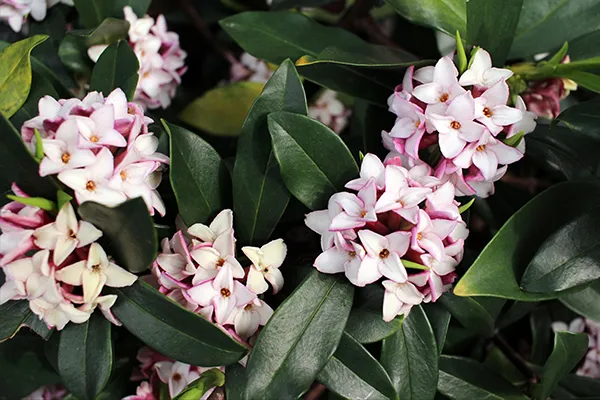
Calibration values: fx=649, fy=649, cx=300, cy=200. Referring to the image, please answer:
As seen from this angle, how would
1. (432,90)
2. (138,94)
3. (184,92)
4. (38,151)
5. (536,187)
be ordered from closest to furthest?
(38,151) → (432,90) → (138,94) → (536,187) → (184,92)

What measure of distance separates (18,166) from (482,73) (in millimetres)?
516

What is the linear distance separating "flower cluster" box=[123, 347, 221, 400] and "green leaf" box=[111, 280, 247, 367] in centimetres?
12

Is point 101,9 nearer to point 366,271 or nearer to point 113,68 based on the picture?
point 113,68

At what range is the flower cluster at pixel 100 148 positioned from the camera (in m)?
0.63

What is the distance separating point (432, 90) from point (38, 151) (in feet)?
1.40

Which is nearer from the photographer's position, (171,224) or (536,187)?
(171,224)

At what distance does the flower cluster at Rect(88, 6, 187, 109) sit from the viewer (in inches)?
38.4

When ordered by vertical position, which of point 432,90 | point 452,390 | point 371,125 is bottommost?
point 452,390

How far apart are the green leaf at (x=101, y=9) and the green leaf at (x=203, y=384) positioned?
0.55 m

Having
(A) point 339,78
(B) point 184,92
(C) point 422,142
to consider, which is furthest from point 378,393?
(B) point 184,92

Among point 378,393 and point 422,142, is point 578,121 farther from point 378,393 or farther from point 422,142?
point 378,393

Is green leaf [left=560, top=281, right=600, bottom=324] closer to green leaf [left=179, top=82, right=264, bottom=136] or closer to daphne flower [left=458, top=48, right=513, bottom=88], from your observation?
daphne flower [left=458, top=48, right=513, bottom=88]

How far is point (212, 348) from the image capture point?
0.68 m

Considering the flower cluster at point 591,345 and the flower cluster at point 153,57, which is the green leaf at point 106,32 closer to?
the flower cluster at point 153,57
